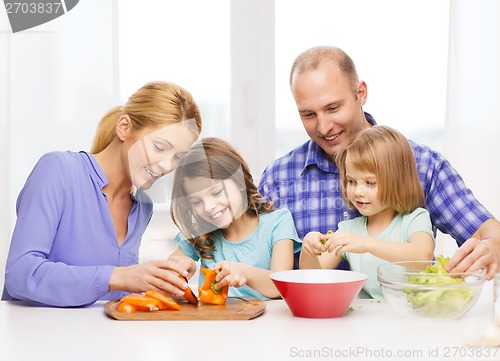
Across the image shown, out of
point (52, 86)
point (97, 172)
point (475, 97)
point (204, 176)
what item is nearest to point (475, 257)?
point (204, 176)

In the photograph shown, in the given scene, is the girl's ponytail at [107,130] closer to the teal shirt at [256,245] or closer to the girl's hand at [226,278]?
the teal shirt at [256,245]

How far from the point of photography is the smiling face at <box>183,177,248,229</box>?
4.52 feet

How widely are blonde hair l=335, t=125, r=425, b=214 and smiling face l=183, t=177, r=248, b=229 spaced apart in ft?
0.87

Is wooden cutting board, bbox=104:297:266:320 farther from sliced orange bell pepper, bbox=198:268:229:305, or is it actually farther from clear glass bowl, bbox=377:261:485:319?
clear glass bowl, bbox=377:261:485:319

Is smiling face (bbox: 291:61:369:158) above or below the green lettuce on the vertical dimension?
above

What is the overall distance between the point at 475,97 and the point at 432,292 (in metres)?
1.56

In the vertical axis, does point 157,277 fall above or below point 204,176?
below

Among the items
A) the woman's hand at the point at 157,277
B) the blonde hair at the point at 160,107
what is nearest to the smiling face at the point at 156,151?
the blonde hair at the point at 160,107

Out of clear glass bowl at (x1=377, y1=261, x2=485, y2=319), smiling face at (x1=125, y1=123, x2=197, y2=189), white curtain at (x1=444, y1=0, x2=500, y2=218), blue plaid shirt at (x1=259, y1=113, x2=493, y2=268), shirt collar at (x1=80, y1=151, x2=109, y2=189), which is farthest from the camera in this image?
white curtain at (x1=444, y1=0, x2=500, y2=218)

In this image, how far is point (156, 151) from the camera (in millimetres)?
1350

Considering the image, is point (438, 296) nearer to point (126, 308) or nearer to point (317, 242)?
point (317, 242)

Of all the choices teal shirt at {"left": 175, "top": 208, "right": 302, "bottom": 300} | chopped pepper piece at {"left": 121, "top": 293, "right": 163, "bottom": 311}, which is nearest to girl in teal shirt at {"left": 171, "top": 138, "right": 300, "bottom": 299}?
teal shirt at {"left": 175, "top": 208, "right": 302, "bottom": 300}

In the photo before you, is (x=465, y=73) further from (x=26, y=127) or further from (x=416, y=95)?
(x=26, y=127)

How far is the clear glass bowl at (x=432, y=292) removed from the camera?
1.07 metres
